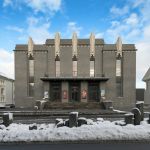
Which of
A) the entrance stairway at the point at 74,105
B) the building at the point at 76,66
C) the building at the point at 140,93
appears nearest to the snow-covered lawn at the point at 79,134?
the entrance stairway at the point at 74,105

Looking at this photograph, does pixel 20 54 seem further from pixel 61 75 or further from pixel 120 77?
pixel 120 77

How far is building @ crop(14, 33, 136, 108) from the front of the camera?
170ft

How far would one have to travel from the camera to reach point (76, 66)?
52.6 meters

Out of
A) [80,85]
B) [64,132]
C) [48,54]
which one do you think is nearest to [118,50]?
[80,85]

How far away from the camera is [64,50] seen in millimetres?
53031

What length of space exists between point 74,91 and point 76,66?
17.6 ft

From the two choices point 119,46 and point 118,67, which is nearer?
point 118,67

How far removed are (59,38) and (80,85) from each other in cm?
1090

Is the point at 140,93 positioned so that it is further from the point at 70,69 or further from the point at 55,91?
the point at 55,91

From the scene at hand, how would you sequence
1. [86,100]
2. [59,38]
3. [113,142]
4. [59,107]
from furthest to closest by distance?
[59,38], [86,100], [59,107], [113,142]

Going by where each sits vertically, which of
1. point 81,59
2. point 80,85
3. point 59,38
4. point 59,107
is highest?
point 59,38

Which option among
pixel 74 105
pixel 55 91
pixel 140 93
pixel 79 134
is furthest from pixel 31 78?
pixel 79 134

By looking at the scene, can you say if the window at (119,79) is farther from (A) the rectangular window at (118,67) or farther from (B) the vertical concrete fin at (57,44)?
(B) the vertical concrete fin at (57,44)

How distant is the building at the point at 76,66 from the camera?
51875 millimetres
